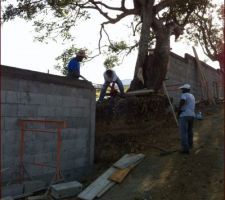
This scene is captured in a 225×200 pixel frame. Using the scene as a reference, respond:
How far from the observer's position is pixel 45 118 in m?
9.23

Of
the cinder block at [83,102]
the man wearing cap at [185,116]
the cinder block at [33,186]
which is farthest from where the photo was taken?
the cinder block at [83,102]

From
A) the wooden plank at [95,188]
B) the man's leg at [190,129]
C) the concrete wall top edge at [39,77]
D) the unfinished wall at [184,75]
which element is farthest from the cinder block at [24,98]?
the unfinished wall at [184,75]

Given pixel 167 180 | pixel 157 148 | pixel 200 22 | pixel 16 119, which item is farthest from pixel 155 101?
pixel 200 22

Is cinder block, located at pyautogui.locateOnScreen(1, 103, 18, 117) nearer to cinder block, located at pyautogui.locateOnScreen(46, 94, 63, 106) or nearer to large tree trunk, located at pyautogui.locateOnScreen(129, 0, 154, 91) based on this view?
cinder block, located at pyautogui.locateOnScreen(46, 94, 63, 106)

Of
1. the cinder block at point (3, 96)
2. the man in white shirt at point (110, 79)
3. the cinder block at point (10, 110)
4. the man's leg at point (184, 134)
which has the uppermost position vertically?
the man in white shirt at point (110, 79)

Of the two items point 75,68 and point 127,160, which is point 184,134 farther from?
point 75,68

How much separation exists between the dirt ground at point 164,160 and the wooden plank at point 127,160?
18 cm

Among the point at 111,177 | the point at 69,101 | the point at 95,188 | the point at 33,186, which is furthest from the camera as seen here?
the point at 69,101

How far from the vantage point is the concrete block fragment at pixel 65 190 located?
808 cm

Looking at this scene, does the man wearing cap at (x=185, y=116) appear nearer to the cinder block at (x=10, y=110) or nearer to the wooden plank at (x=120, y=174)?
the wooden plank at (x=120, y=174)

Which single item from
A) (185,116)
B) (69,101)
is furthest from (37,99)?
(185,116)

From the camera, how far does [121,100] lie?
12.3m

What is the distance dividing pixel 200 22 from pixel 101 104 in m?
8.72

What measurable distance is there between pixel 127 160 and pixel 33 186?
7.41 ft
